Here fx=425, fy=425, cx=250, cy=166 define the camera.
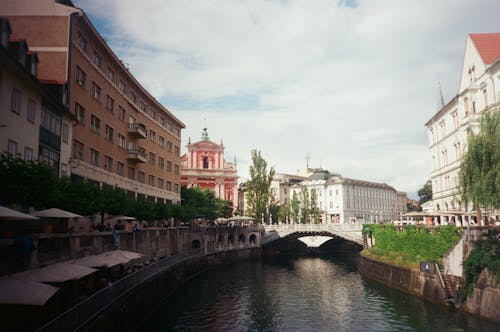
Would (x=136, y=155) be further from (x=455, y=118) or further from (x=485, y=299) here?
(x=455, y=118)

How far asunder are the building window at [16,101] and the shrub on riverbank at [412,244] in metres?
34.5

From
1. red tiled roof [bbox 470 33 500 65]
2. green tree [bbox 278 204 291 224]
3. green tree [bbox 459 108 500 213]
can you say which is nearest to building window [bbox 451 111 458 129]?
red tiled roof [bbox 470 33 500 65]

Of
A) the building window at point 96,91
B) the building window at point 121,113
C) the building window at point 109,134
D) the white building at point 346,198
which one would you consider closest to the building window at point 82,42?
the building window at point 96,91

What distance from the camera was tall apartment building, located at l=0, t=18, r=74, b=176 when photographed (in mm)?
27250

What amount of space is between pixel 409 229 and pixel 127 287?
29.4 m

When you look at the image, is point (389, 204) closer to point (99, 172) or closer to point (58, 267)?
point (99, 172)

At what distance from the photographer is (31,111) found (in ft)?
101

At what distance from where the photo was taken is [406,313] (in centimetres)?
3334

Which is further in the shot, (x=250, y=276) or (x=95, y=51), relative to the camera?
(x=250, y=276)

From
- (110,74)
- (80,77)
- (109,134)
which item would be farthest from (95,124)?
(110,74)

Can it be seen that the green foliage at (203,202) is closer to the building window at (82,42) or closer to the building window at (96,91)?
the building window at (96,91)

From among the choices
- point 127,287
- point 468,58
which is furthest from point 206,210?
point 127,287

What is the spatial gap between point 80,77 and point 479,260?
38.7 metres

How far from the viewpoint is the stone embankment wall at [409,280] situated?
3484cm
